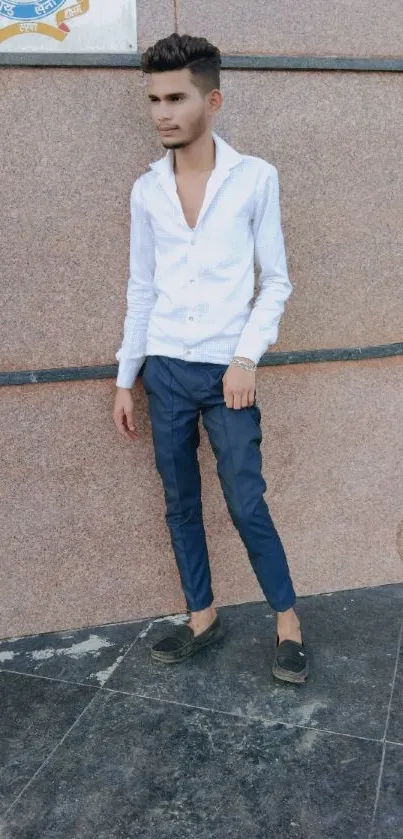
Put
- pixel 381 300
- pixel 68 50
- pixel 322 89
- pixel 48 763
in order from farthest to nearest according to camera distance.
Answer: pixel 381 300
pixel 322 89
pixel 68 50
pixel 48 763

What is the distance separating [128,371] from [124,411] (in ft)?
0.55

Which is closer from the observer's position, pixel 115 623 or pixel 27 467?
pixel 27 467

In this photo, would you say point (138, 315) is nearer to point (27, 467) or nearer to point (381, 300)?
point (27, 467)

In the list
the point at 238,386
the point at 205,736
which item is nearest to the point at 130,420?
the point at 238,386

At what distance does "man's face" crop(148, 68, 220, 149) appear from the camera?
2646 millimetres

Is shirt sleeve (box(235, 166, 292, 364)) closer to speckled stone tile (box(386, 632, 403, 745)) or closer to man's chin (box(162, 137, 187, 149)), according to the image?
man's chin (box(162, 137, 187, 149))

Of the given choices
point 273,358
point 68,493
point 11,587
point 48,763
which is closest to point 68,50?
point 273,358

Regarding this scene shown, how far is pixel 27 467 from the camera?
3.36 metres

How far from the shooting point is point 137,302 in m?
3.09

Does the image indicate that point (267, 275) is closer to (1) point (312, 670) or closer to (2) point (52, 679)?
(1) point (312, 670)

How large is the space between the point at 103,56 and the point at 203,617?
7.25ft

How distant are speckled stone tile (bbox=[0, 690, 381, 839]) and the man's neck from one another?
6.30 feet

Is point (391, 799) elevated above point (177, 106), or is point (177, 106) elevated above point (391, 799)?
point (177, 106)

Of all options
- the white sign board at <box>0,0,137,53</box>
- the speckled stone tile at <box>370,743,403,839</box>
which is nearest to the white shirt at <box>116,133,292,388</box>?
the white sign board at <box>0,0,137,53</box>
